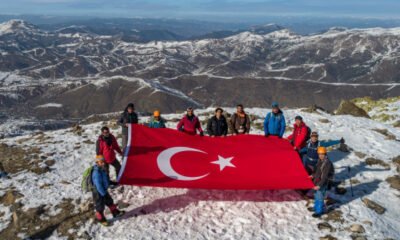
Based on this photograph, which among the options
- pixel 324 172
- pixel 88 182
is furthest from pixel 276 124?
pixel 88 182

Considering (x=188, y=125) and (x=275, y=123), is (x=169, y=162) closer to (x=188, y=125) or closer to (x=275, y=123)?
(x=188, y=125)

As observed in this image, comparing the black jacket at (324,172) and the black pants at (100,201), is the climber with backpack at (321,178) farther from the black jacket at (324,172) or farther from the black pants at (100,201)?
the black pants at (100,201)

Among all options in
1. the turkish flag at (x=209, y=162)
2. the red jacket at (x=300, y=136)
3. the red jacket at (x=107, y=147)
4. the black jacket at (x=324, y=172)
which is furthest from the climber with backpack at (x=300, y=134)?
the red jacket at (x=107, y=147)

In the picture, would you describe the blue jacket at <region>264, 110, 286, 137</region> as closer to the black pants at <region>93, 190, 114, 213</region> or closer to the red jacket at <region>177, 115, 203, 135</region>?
the red jacket at <region>177, 115, 203, 135</region>

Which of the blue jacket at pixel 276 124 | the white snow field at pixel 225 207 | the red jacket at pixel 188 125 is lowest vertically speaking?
the white snow field at pixel 225 207

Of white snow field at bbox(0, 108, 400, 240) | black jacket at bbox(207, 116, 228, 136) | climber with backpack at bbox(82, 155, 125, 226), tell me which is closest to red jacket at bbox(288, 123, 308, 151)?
white snow field at bbox(0, 108, 400, 240)

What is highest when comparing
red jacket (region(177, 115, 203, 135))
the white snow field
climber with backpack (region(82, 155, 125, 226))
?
red jacket (region(177, 115, 203, 135))
